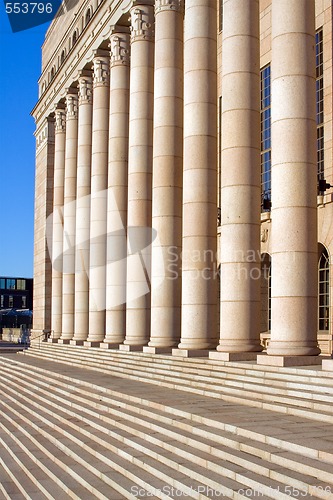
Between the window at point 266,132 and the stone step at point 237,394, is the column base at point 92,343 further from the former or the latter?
the window at point 266,132

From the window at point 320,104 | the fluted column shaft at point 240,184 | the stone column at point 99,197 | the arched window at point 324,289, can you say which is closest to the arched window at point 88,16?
the stone column at point 99,197

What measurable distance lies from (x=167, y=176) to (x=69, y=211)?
26.3 metres

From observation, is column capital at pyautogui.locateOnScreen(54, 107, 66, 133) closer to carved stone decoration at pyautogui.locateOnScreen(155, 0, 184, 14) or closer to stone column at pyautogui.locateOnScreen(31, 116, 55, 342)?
stone column at pyautogui.locateOnScreen(31, 116, 55, 342)

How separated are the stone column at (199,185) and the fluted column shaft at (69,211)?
93.8 feet

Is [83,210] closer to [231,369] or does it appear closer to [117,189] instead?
[117,189]

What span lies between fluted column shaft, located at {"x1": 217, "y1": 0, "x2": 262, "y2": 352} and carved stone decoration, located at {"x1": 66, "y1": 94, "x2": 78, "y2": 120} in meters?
35.1

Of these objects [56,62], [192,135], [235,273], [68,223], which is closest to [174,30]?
[192,135]

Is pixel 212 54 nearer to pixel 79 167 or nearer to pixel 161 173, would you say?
pixel 161 173

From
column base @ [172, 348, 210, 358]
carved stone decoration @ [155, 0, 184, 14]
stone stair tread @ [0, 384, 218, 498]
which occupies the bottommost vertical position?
stone stair tread @ [0, 384, 218, 498]

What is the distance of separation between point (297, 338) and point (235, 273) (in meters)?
5.25

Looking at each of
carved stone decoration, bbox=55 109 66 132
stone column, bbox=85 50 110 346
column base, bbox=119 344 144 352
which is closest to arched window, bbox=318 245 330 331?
column base, bbox=119 344 144 352

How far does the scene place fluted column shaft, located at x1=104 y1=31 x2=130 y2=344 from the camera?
49719 mm

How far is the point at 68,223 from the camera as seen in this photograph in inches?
2613

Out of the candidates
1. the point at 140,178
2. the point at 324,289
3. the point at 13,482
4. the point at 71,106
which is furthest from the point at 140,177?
the point at 13,482
